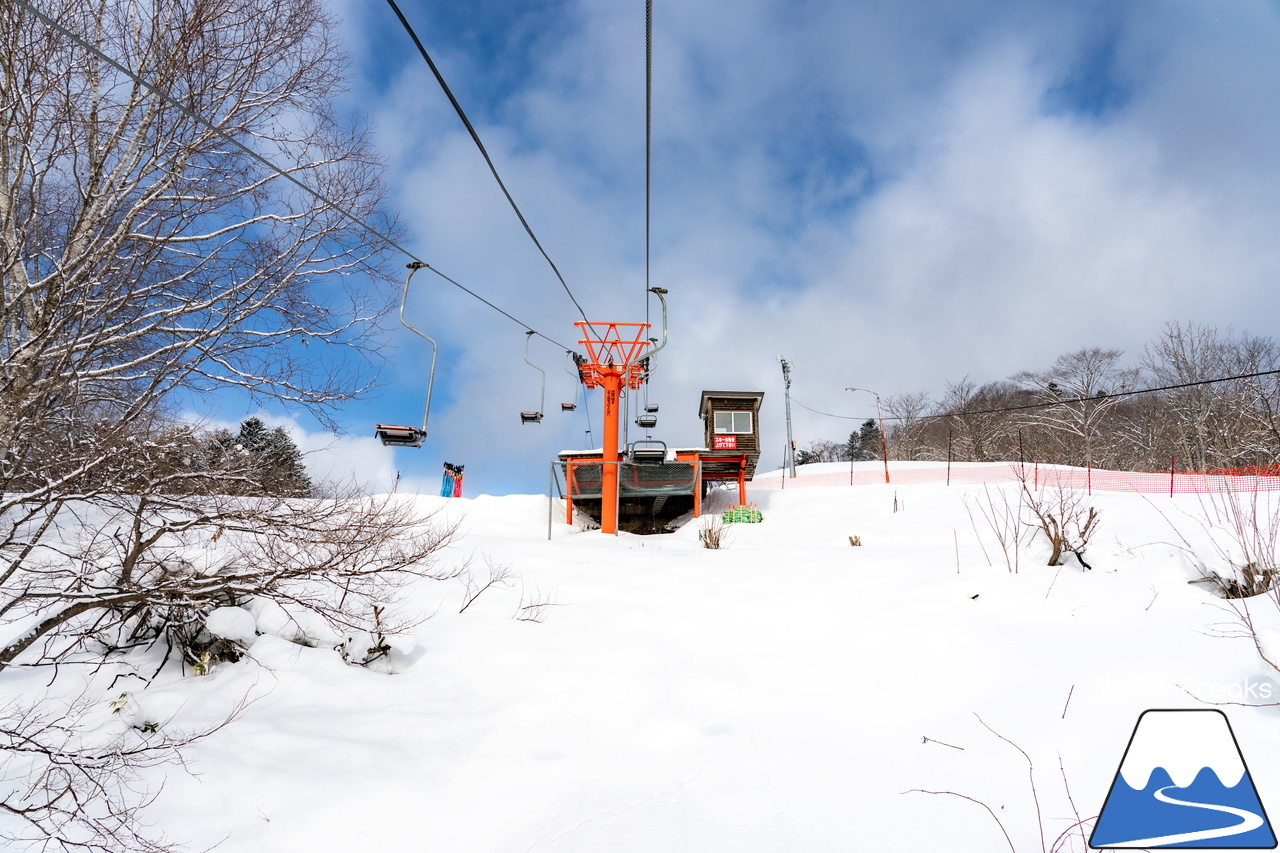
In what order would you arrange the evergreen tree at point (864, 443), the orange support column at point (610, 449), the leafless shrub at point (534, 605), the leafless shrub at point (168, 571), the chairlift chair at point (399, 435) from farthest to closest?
the evergreen tree at point (864, 443) → the orange support column at point (610, 449) → the chairlift chair at point (399, 435) → the leafless shrub at point (534, 605) → the leafless shrub at point (168, 571)

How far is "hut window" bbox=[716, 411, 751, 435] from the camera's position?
26312 millimetres

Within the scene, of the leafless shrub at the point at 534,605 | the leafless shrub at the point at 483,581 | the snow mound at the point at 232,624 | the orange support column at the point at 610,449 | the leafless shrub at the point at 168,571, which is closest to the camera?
the leafless shrub at the point at 168,571

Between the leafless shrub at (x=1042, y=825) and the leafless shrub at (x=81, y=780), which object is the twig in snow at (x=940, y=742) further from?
the leafless shrub at (x=81, y=780)

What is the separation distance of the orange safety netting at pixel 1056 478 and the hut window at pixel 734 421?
132 inches

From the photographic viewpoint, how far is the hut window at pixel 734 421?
86.3 ft

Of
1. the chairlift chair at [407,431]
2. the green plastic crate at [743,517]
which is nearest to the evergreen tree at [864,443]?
the green plastic crate at [743,517]

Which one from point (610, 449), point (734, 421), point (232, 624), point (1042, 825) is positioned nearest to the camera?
point (1042, 825)

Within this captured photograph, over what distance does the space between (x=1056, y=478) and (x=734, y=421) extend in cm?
1670

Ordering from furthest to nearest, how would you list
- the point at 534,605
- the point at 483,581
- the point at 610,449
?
the point at 610,449 < the point at 483,581 < the point at 534,605

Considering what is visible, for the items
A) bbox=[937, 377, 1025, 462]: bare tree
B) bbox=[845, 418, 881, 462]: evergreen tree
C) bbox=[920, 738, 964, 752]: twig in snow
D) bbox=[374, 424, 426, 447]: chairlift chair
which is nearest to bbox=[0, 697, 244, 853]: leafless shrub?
bbox=[920, 738, 964, 752]: twig in snow

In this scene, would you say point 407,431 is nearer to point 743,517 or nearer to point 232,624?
point 232,624

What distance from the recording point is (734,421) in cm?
2655

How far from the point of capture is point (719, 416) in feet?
86.5

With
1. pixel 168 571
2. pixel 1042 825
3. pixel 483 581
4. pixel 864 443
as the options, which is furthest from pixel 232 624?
pixel 864 443
